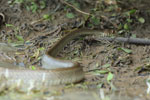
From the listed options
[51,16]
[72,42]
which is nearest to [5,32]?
[51,16]

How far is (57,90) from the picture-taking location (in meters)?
5.17

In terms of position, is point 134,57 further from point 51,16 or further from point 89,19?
point 51,16

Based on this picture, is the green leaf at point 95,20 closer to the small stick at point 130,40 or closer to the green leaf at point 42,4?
the small stick at point 130,40

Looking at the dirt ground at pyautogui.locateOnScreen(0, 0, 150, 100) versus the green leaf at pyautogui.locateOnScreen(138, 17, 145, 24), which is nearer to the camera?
the dirt ground at pyautogui.locateOnScreen(0, 0, 150, 100)

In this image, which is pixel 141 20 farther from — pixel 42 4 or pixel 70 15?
pixel 42 4

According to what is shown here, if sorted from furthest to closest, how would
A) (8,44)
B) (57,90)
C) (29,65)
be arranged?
(8,44) < (29,65) < (57,90)

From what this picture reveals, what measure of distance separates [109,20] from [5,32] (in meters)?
3.85

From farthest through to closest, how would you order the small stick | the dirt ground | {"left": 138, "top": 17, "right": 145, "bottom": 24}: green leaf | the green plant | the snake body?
the green plant
{"left": 138, "top": 17, "right": 145, "bottom": 24}: green leaf
the small stick
the dirt ground
the snake body

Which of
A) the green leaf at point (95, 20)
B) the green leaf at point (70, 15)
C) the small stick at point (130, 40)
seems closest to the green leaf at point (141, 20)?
the green leaf at point (95, 20)

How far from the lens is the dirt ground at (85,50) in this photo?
603 centimetres

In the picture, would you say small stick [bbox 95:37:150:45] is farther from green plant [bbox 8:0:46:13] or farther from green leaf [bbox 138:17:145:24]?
green plant [bbox 8:0:46:13]

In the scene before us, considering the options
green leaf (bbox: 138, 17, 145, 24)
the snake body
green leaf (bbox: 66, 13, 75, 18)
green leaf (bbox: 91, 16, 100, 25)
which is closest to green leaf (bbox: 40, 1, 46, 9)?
green leaf (bbox: 66, 13, 75, 18)

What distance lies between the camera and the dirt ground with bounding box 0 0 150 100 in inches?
A: 237

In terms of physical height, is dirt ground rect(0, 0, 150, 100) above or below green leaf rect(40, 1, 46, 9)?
below
